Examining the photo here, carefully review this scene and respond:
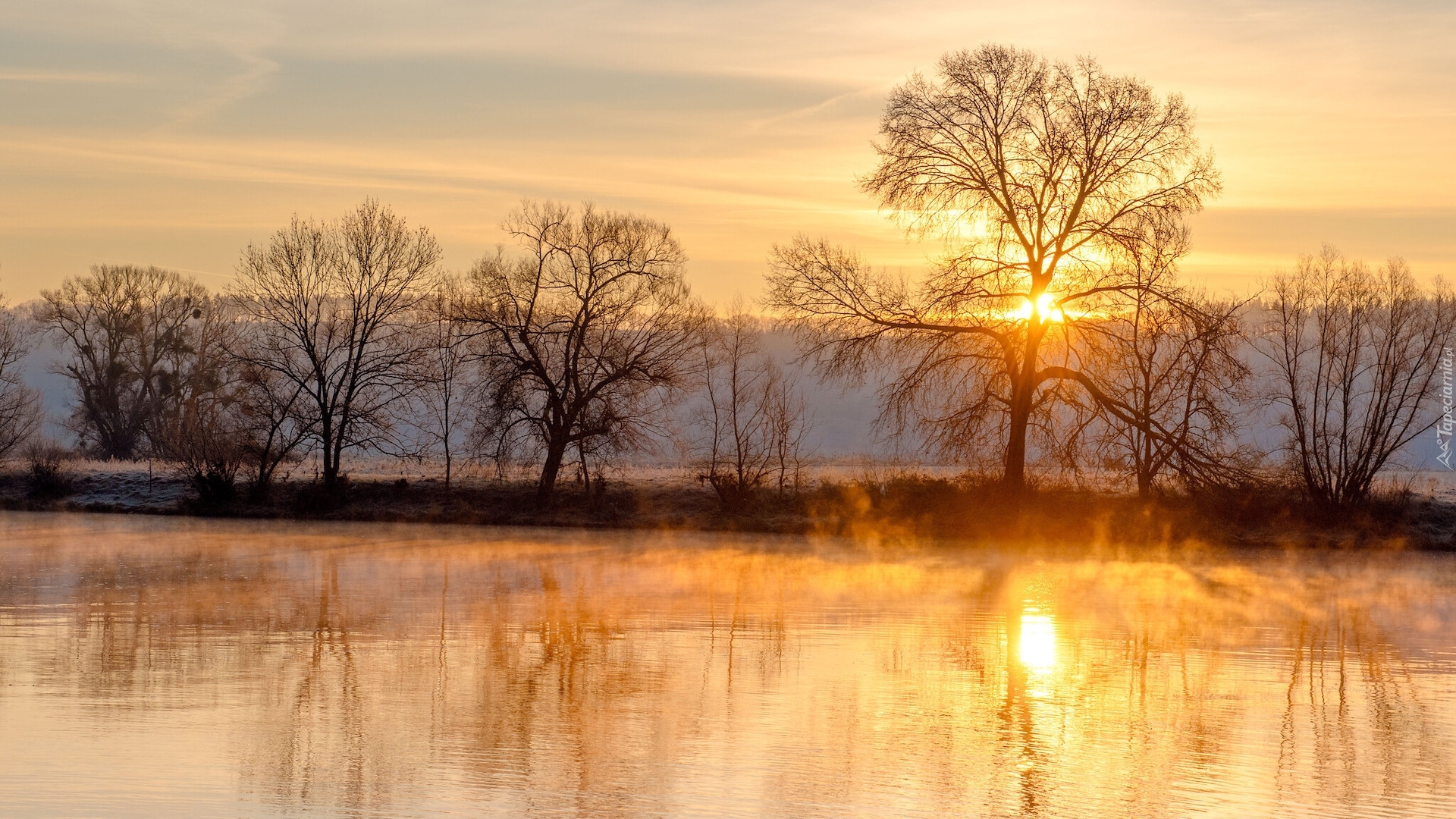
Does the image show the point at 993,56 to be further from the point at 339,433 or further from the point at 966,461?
the point at 339,433

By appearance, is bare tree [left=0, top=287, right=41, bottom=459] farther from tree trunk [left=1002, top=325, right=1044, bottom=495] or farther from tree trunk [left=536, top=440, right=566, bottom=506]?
tree trunk [left=1002, top=325, right=1044, bottom=495]

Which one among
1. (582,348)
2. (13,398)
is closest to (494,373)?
(582,348)

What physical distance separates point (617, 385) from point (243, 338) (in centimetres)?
1465

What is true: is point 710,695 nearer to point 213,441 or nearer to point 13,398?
point 213,441

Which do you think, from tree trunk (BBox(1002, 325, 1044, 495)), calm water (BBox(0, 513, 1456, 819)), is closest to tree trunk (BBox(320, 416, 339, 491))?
calm water (BBox(0, 513, 1456, 819))

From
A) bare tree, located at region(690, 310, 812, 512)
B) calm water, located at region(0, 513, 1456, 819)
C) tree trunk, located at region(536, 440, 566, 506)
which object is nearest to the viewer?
calm water, located at region(0, 513, 1456, 819)

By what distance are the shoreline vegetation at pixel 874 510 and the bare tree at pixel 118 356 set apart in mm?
26897

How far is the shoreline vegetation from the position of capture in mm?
35188

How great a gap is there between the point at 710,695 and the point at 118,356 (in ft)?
225

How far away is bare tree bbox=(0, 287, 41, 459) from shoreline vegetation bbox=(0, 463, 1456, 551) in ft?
25.2

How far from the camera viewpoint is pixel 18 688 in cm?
1241

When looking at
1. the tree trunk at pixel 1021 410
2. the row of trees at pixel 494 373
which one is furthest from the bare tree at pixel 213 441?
the tree trunk at pixel 1021 410

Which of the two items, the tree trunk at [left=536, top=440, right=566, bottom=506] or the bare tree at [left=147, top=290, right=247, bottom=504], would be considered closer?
the tree trunk at [left=536, top=440, right=566, bottom=506]

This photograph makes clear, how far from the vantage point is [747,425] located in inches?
1663
